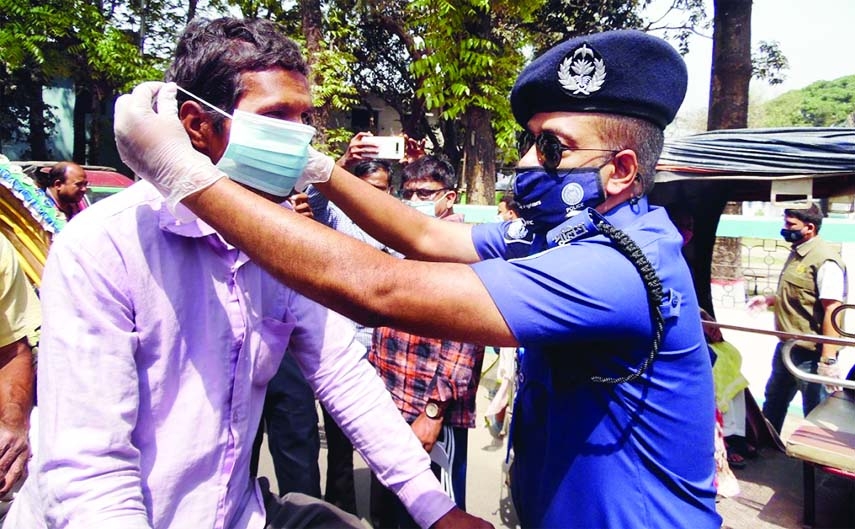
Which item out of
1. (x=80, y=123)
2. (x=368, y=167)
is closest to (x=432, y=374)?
(x=368, y=167)

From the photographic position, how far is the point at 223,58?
150 centimetres

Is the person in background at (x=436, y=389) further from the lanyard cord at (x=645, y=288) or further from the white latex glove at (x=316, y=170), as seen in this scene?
the lanyard cord at (x=645, y=288)

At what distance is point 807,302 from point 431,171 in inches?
127

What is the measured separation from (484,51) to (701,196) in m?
5.46

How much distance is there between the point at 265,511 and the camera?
159 cm

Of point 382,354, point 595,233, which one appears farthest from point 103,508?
point 382,354

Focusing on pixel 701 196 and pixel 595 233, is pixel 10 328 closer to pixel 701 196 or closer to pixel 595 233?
pixel 595 233

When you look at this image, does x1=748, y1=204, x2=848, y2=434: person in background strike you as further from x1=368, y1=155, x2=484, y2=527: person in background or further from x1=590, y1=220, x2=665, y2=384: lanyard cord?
x1=590, y1=220, x2=665, y2=384: lanyard cord

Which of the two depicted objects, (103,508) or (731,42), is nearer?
(103,508)

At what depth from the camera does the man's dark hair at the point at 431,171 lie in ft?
13.0

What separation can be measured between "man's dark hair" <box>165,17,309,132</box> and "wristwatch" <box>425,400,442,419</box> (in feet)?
6.15

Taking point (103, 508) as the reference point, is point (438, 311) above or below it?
above

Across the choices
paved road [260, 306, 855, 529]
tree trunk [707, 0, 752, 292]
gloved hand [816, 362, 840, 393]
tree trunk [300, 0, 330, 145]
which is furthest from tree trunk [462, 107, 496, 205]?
gloved hand [816, 362, 840, 393]

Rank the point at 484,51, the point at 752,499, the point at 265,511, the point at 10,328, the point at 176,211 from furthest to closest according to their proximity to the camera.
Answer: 1. the point at 484,51
2. the point at 752,499
3. the point at 10,328
4. the point at 265,511
5. the point at 176,211
